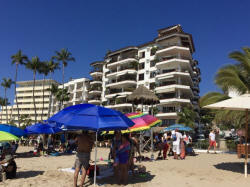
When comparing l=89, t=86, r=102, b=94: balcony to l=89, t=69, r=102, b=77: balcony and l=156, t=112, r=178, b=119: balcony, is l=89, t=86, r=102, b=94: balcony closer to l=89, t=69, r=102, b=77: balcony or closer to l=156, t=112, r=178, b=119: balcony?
l=89, t=69, r=102, b=77: balcony

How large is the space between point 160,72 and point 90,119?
129 ft

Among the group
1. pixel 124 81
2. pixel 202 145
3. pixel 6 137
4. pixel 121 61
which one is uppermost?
pixel 121 61

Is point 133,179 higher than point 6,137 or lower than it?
lower

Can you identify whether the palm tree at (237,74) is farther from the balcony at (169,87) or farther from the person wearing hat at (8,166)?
the balcony at (169,87)

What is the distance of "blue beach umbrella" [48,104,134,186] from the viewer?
578 cm

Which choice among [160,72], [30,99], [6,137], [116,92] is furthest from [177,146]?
[30,99]

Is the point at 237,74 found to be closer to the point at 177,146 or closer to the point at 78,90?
the point at 177,146

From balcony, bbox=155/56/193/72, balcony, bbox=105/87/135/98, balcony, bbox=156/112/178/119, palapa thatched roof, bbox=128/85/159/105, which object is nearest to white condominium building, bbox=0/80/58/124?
balcony, bbox=105/87/135/98

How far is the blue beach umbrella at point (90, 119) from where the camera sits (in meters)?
5.78

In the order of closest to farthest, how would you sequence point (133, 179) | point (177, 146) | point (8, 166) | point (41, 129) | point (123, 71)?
1. point (8, 166)
2. point (133, 179)
3. point (177, 146)
4. point (41, 129)
5. point (123, 71)

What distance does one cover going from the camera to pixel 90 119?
19.7 ft

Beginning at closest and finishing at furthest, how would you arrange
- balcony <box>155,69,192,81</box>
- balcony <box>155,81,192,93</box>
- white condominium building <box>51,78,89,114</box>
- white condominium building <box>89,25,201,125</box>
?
balcony <box>155,81,192,93</box>
balcony <box>155,69,192,81</box>
white condominium building <box>89,25,201,125</box>
white condominium building <box>51,78,89,114</box>

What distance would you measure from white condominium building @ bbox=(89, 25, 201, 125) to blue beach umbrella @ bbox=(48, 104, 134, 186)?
32.8 metres

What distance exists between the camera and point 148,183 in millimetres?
6836
